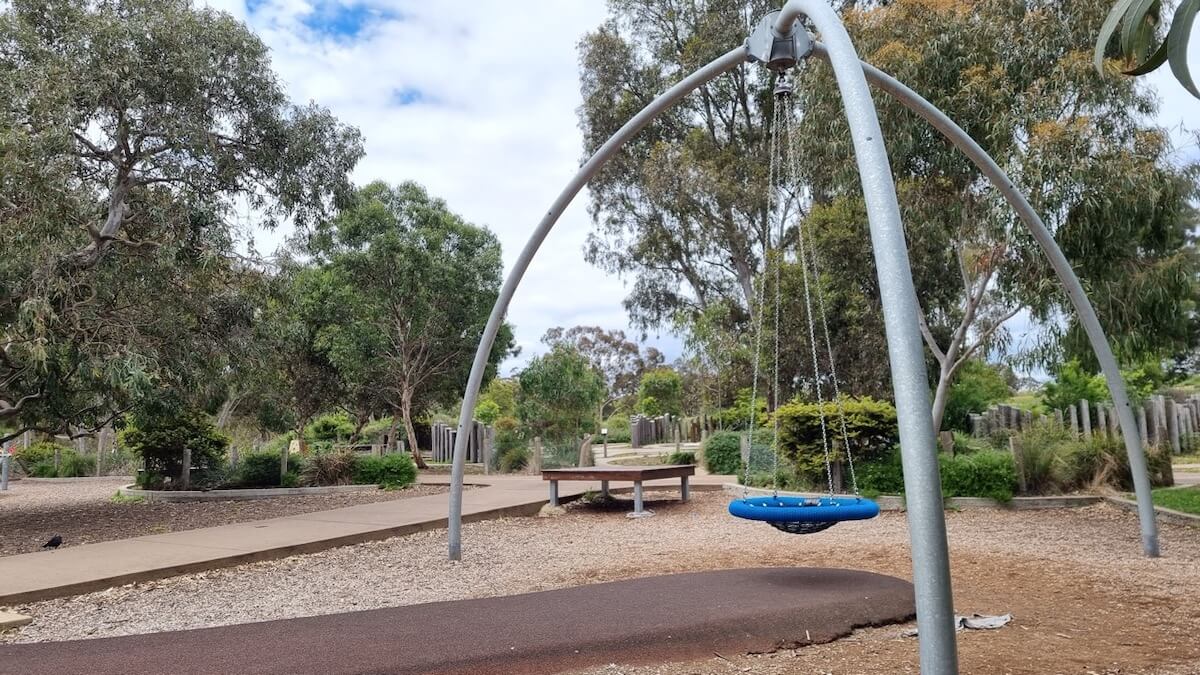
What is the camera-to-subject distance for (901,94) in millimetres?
6344

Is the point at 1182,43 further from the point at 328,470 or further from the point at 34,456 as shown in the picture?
the point at 34,456

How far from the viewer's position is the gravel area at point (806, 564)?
431 cm

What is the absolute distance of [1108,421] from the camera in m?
15.7

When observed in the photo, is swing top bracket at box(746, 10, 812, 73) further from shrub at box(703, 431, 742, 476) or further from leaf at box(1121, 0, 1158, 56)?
shrub at box(703, 431, 742, 476)

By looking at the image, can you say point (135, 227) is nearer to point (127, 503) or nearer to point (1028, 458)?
point (127, 503)

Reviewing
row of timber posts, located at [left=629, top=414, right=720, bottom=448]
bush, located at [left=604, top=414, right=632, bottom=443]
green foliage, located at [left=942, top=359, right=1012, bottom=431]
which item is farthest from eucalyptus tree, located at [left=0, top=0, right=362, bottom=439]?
bush, located at [left=604, top=414, right=632, bottom=443]

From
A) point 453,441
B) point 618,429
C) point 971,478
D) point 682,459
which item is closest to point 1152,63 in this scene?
point 971,478

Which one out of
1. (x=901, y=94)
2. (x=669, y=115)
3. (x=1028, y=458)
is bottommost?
(x=1028, y=458)

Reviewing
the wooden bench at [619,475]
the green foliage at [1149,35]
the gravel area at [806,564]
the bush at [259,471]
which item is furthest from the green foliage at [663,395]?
the green foliage at [1149,35]

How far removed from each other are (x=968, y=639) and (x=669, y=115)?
2126cm

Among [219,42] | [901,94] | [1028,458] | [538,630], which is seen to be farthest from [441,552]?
[1028,458]

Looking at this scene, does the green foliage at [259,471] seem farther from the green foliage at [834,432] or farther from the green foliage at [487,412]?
the green foliage at [487,412]

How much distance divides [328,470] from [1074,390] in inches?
713

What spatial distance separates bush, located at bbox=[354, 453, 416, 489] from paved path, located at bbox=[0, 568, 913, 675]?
9.41 meters
